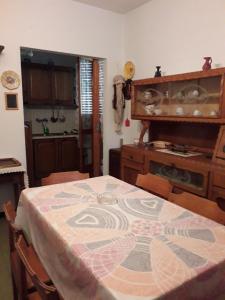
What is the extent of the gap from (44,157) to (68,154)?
460mm

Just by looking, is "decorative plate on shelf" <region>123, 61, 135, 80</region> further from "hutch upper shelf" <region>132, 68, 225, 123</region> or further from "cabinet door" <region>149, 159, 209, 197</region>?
"cabinet door" <region>149, 159, 209, 197</region>

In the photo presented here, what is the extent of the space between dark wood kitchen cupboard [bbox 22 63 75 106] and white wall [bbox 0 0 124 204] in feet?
4.79

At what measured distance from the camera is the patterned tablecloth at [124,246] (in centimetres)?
79

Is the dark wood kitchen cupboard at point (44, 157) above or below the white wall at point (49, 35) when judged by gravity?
below

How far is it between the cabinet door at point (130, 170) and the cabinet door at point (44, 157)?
71.7 inches

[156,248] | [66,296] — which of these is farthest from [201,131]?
[66,296]

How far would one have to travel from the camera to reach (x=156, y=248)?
967 mm

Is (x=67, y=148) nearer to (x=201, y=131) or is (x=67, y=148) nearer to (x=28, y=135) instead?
(x=28, y=135)

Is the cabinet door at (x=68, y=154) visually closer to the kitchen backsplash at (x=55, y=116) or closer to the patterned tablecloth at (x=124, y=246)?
the kitchen backsplash at (x=55, y=116)

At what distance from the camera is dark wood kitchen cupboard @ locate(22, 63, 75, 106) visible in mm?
4266

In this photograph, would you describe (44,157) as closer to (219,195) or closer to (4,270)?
(4,270)

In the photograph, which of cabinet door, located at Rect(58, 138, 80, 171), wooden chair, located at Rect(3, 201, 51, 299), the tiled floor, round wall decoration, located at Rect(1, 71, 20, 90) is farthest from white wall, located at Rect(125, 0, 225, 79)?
the tiled floor

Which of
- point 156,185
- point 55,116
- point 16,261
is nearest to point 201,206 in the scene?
point 156,185

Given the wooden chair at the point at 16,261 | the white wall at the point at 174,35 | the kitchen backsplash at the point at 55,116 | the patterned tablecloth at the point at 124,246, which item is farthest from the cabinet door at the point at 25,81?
the wooden chair at the point at 16,261
